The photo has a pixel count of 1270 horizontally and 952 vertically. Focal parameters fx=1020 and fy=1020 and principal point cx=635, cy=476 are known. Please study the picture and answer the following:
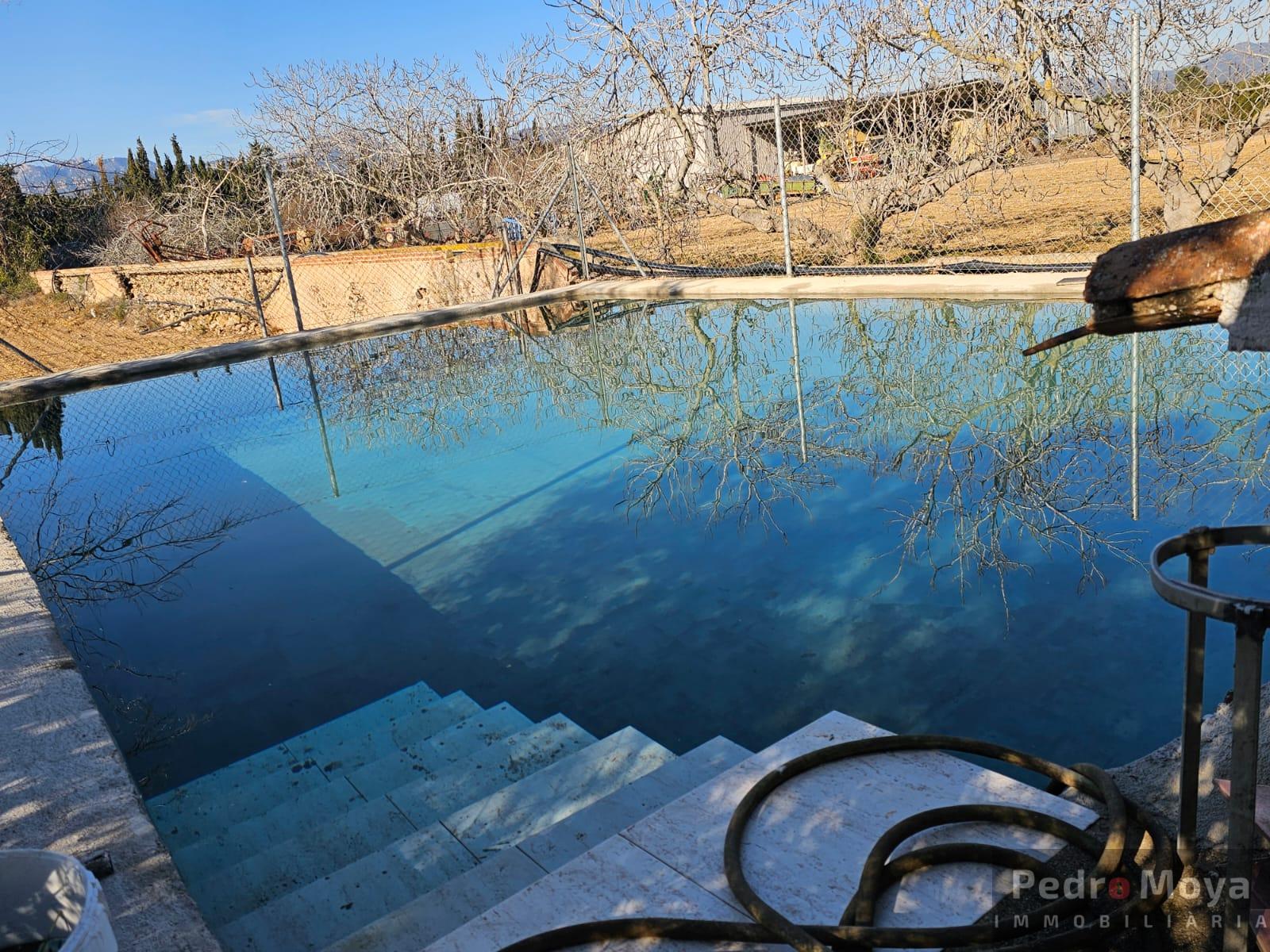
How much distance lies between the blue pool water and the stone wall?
481cm

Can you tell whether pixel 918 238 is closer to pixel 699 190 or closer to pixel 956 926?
pixel 699 190

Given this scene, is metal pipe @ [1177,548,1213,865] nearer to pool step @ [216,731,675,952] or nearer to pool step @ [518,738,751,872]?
pool step @ [518,738,751,872]

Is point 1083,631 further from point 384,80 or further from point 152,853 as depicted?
point 384,80

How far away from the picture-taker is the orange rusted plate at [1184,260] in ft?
3.84

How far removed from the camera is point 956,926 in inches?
65.3

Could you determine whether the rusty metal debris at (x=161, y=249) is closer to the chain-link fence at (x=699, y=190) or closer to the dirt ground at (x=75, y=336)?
the chain-link fence at (x=699, y=190)

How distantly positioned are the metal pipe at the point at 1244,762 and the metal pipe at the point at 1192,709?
0.08m

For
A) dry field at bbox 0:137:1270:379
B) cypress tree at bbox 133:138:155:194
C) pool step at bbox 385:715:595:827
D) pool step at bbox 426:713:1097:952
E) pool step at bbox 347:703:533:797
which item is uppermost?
cypress tree at bbox 133:138:155:194

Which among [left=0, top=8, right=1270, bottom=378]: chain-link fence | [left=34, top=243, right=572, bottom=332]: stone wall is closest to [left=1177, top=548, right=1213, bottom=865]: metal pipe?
[left=0, top=8, right=1270, bottom=378]: chain-link fence

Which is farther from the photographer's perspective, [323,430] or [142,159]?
[142,159]

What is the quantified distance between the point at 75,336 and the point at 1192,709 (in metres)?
16.6

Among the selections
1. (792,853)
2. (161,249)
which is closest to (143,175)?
(161,249)

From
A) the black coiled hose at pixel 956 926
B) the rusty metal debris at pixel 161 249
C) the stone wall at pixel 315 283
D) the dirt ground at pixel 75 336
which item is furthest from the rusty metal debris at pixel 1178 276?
the rusty metal debris at pixel 161 249

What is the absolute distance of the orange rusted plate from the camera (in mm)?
1171
